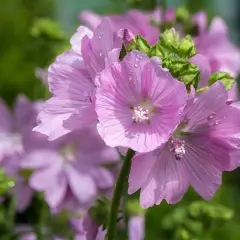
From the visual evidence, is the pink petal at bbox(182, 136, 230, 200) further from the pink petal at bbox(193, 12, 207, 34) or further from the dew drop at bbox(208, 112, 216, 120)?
the pink petal at bbox(193, 12, 207, 34)

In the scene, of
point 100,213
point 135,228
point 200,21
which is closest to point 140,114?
point 100,213

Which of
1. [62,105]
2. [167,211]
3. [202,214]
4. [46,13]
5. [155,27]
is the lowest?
[46,13]

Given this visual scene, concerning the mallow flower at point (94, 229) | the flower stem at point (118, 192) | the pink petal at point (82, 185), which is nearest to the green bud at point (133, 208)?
the mallow flower at point (94, 229)

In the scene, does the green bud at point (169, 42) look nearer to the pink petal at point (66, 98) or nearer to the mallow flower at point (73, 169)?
the pink petal at point (66, 98)

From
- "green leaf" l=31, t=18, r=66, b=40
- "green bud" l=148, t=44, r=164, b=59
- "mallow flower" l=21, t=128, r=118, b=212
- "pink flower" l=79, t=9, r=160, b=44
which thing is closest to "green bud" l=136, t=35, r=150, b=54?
"green bud" l=148, t=44, r=164, b=59

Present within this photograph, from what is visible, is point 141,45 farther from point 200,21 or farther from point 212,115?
point 200,21

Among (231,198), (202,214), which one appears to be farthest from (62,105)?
(231,198)

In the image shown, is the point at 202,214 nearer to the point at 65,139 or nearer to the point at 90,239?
the point at 90,239
